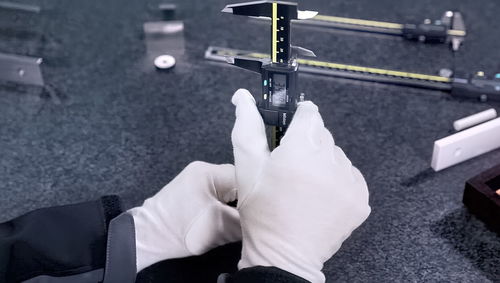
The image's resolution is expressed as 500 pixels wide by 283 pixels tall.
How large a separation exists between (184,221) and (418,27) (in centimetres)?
84

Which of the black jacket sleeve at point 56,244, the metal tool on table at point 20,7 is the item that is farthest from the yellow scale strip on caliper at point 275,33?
the metal tool on table at point 20,7

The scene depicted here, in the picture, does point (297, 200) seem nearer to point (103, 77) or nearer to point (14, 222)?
point (14, 222)

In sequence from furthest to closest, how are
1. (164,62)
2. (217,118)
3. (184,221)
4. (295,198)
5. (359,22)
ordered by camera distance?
1. (359,22)
2. (164,62)
3. (217,118)
4. (184,221)
5. (295,198)

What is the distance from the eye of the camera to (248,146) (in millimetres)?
1008

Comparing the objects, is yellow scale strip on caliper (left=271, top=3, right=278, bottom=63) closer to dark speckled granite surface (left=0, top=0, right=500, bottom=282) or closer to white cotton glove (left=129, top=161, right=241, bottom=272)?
white cotton glove (left=129, top=161, right=241, bottom=272)

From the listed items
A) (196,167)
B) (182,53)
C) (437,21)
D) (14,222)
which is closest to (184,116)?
(182,53)

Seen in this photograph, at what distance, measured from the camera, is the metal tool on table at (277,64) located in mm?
985

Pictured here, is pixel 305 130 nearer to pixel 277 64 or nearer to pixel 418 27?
pixel 277 64

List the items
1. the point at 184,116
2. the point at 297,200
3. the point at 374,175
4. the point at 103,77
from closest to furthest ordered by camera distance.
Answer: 1. the point at 297,200
2. the point at 374,175
3. the point at 184,116
4. the point at 103,77

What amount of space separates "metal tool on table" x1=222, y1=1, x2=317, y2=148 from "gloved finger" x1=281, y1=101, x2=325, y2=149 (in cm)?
3

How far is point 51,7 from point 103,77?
380 millimetres

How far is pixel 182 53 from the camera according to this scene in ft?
5.38

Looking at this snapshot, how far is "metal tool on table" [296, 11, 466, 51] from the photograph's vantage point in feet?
5.30

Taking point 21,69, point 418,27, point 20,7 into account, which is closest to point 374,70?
point 418,27
